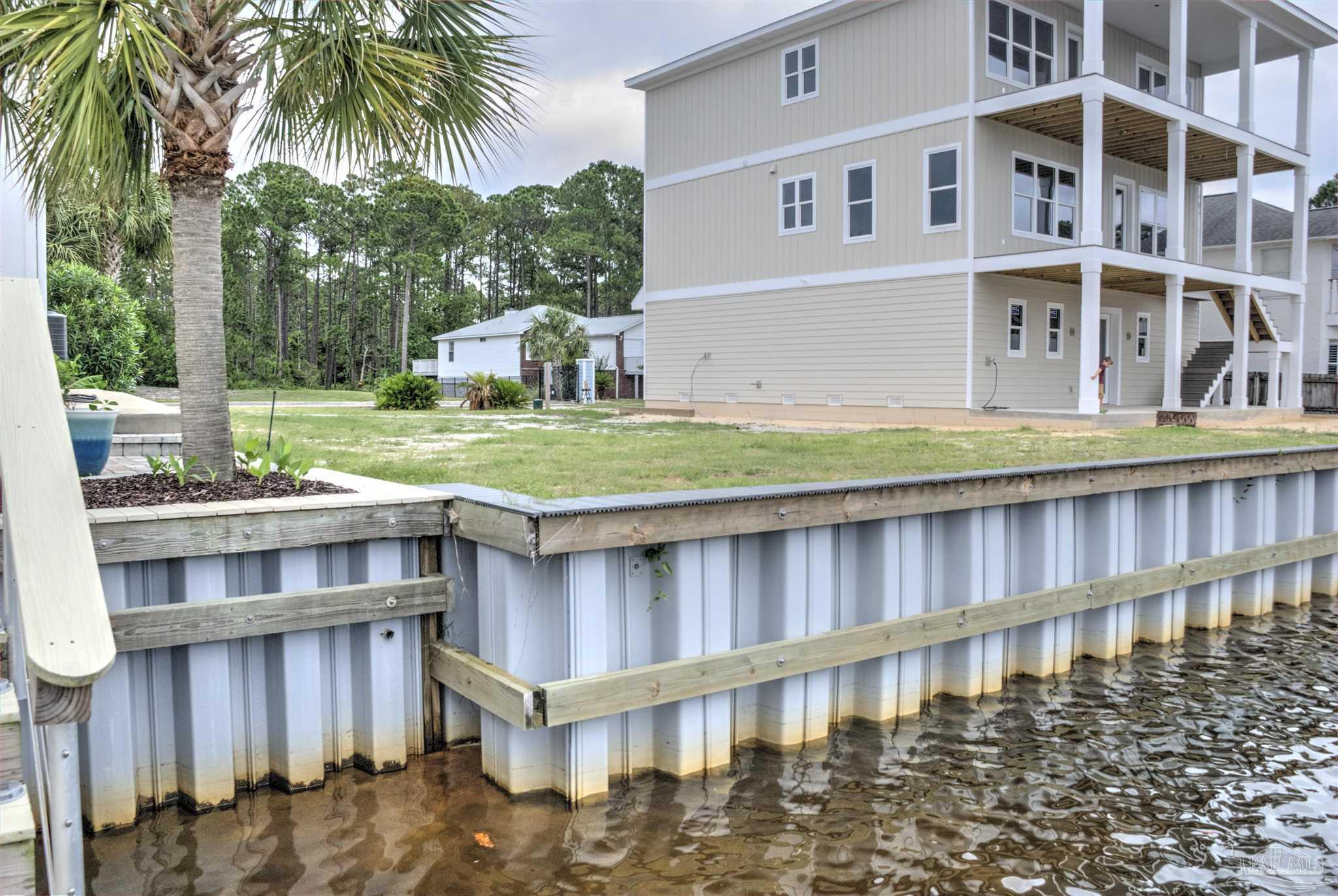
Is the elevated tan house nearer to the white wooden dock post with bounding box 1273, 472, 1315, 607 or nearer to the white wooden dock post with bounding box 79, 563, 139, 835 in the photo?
the white wooden dock post with bounding box 1273, 472, 1315, 607

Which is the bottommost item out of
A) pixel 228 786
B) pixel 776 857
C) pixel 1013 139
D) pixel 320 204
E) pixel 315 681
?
pixel 776 857

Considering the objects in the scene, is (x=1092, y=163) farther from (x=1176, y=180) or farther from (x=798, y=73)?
(x=798, y=73)

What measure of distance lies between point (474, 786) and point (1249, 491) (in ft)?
22.8

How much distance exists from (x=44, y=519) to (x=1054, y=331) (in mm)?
20060

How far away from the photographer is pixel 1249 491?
822cm

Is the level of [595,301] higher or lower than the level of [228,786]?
higher

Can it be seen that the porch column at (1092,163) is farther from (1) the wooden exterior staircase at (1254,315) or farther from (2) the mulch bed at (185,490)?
(2) the mulch bed at (185,490)

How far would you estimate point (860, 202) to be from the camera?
19547 millimetres

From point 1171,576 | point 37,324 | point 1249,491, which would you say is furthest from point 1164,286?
point 37,324

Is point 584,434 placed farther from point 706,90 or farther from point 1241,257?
point 1241,257

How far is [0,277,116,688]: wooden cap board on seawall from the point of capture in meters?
2.04

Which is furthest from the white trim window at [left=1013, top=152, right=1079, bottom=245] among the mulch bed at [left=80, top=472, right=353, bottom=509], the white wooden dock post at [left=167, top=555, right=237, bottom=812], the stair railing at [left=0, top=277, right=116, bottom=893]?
the stair railing at [left=0, top=277, right=116, bottom=893]

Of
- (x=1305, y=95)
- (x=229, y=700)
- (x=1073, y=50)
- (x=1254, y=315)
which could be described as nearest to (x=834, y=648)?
(x=229, y=700)

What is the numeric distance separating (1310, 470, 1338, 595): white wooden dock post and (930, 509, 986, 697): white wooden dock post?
4974 millimetres
